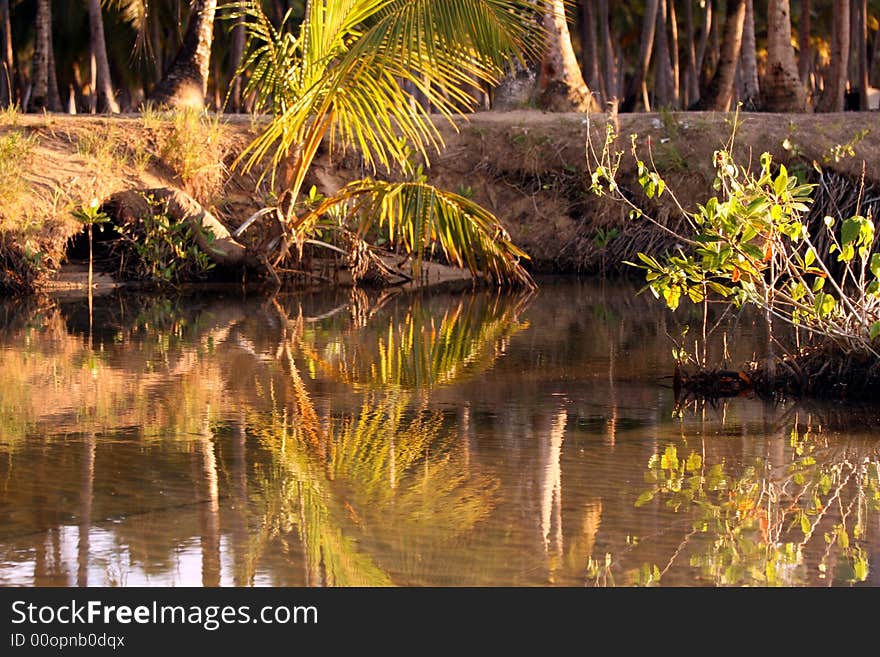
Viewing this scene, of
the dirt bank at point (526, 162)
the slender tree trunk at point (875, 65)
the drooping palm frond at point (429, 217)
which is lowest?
the drooping palm frond at point (429, 217)

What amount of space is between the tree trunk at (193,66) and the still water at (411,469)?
929cm

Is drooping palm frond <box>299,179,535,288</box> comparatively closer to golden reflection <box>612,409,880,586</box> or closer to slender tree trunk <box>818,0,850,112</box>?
golden reflection <box>612,409,880,586</box>

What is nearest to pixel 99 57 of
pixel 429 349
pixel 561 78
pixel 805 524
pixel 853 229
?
pixel 561 78

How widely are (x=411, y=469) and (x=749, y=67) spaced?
709 inches

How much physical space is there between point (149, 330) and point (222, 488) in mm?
5327

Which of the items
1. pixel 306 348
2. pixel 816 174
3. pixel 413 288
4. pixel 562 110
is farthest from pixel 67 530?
pixel 562 110

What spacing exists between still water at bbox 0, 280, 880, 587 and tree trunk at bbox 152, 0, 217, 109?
9289 millimetres

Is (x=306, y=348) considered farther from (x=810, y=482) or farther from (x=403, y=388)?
(x=810, y=482)

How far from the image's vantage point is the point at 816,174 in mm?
16031

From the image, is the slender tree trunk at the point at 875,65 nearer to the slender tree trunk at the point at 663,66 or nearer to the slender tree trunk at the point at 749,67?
the slender tree trunk at the point at 663,66

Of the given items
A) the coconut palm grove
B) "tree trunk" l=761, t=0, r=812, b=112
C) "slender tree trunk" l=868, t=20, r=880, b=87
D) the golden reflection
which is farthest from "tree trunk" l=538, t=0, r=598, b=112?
"slender tree trunk" l=868, t=20, r=880, b=87

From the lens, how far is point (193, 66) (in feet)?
61.7

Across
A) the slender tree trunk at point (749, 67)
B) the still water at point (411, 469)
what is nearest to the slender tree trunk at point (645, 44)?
the slender tree trunk at point (749, 67)

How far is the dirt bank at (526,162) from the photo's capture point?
14797mm
